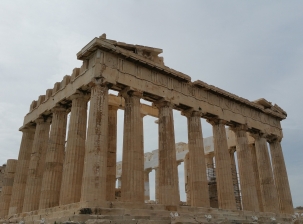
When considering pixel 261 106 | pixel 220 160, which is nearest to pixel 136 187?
pixel 220 160

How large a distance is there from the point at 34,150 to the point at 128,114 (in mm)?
8851

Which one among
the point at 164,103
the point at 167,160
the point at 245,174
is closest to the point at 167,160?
the point at 167,160

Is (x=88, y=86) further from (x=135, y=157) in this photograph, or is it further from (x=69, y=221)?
(x=69, y=221)

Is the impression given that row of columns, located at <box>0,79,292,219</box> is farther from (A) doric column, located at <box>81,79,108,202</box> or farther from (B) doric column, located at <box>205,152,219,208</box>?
(B) doric column, located at <box>205,152,219,208</box>

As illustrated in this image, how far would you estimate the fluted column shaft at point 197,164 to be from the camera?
22.3 m

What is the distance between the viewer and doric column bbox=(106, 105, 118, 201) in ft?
75.5

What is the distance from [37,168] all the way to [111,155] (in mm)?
5613

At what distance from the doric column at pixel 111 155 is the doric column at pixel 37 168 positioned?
5.03m

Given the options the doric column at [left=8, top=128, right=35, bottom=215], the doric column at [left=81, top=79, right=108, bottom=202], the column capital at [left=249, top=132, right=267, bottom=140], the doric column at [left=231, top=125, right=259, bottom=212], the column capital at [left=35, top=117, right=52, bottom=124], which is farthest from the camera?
the column capital at [left=249, top=132, right=267, bottom=140]

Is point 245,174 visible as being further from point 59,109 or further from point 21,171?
point 21,171

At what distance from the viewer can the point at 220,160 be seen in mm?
25000

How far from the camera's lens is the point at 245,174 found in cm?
2645

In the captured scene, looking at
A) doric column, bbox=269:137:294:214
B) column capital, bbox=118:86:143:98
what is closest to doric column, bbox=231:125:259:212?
doric column, bbox=269:137:294:214

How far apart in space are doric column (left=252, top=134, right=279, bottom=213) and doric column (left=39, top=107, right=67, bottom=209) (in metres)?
17.5
